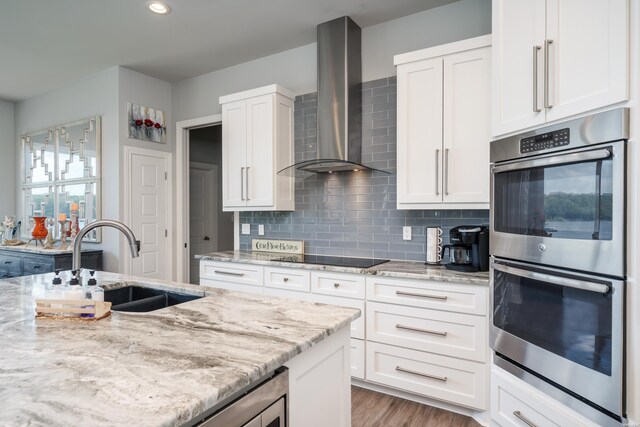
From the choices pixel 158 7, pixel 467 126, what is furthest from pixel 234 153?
pixel 467 126

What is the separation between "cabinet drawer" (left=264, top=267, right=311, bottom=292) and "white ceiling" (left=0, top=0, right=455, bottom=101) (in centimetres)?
206

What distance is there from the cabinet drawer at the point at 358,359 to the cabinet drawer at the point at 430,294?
13.2 inches

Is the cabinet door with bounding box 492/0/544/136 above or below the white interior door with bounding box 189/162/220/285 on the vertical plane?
above

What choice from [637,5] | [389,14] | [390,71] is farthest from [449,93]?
[637,5]

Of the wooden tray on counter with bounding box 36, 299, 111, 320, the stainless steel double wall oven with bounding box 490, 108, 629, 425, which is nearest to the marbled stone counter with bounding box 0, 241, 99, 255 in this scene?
the wooden tray on counter with bounding box 36, 299, 111, 320

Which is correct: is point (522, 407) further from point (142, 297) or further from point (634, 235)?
point (142, 297)

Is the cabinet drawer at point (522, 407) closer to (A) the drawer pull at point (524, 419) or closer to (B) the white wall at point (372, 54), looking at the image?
(A) the drawer pull at point (524, 419)

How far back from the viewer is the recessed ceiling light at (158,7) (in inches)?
110

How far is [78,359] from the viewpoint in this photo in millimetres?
942

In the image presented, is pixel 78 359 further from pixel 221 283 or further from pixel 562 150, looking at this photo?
pixel 221 283

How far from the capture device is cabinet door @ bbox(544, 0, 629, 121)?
132 centimetres

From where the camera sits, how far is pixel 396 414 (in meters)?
2.29

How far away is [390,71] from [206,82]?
2265mm

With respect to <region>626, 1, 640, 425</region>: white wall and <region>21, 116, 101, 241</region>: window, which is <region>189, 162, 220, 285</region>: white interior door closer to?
<region>21, 116, 101, 241</region>: window
